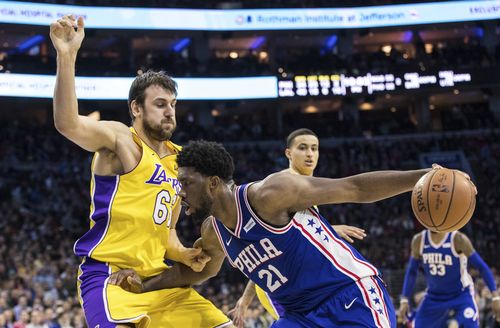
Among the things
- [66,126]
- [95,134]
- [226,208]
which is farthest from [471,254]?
[66,126]

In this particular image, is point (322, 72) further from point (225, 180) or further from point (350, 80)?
point (225, 180)

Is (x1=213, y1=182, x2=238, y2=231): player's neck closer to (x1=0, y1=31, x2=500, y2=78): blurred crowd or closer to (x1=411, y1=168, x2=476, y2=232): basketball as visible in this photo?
(x1=411, y1=168, x2=476, y2=232): basketball

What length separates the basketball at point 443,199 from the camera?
11.3ft

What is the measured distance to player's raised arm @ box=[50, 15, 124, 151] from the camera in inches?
147

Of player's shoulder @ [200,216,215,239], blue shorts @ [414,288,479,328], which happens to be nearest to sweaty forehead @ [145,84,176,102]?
player's shoulder @ [200,216,215,239]

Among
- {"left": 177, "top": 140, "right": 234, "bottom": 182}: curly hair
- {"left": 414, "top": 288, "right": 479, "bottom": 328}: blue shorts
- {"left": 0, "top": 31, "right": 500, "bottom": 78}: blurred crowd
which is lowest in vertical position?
{"left": 414, "top": 288, "right": 479, "bottom": 328}: blue shorts

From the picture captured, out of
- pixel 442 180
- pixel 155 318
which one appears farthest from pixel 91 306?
pixel 442 180

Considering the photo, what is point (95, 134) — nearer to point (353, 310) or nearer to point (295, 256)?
point (295, 256)

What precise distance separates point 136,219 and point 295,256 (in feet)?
3.39

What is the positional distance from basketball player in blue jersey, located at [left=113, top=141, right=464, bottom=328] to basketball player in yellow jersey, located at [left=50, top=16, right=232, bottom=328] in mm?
529

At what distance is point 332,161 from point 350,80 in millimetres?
3564

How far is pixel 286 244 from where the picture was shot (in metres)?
3.66

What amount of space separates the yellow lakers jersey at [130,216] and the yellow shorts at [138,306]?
0.38 ft

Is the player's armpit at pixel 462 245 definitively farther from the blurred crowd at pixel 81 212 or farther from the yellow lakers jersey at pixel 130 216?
the blurred crowd at pixel 81 212
